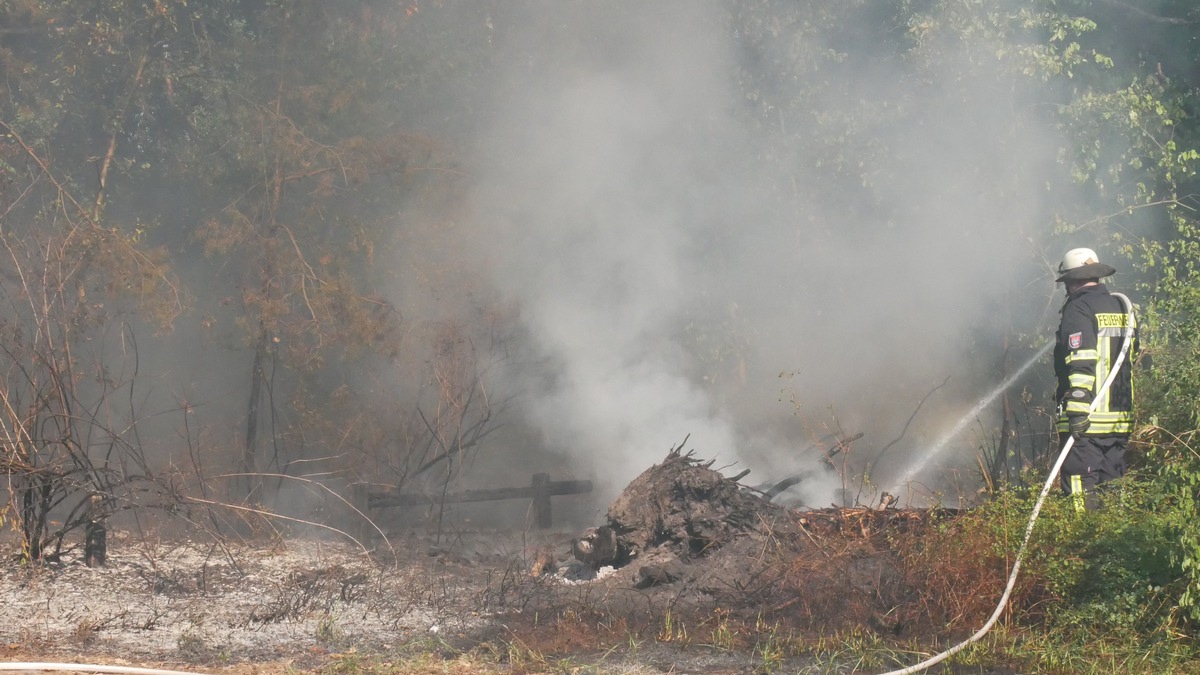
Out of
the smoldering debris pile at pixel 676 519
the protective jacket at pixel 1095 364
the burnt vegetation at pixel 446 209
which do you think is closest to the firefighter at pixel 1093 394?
the protective jacket at pixel 1095 364

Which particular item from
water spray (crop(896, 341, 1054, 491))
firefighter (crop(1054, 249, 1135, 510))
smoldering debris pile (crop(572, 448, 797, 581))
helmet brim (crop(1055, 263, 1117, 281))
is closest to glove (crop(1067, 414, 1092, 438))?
firefighter (crop(1054, 249, 1135, 510))

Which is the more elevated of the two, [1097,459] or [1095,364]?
[1095,364]

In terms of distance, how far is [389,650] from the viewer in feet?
17.1

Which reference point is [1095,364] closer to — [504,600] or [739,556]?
[739,556]

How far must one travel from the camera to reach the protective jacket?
19.9ft

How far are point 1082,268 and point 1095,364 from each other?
2.13 feet

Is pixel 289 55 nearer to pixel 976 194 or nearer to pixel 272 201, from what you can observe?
pixel 272 201

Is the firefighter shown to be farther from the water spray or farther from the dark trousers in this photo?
the water spray

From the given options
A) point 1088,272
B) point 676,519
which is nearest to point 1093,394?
point 1088,272

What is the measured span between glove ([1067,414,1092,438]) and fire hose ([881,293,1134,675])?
0.11ft

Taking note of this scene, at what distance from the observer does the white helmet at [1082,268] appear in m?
6.38

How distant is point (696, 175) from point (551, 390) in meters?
3.29

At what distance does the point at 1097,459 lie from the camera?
20.0ft

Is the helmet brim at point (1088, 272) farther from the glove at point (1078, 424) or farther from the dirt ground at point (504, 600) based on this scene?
the dirt ground at point (504, 600)
